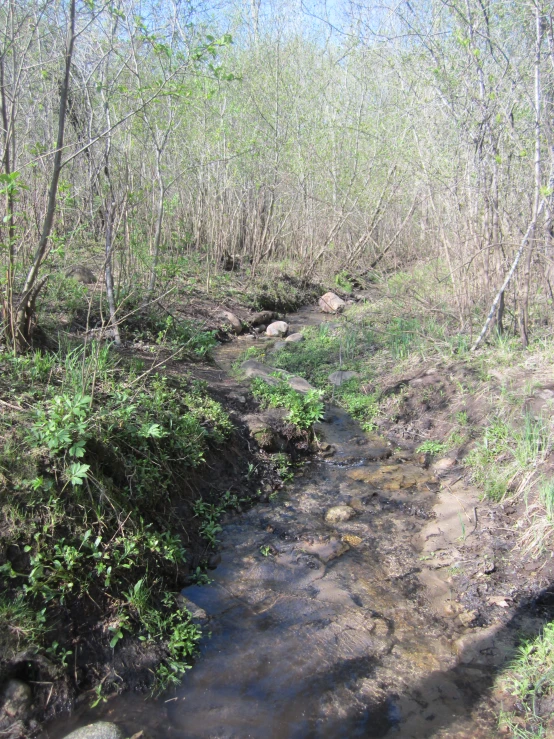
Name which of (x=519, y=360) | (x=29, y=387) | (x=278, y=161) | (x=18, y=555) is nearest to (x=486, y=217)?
(x=519, y=360)

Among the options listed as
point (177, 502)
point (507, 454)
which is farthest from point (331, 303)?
point (177, 502)

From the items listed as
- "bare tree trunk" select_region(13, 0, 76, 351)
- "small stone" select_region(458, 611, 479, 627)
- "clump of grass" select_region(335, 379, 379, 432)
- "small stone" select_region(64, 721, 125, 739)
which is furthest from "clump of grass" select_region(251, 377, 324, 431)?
"small stone" select_region(64, 721, 125, 739)

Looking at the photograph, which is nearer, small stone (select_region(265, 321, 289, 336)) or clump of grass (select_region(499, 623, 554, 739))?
clump of grass (select_region(499, 623, 554, 739))

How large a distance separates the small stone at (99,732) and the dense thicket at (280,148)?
2.80 m

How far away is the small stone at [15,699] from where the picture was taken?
232 cm

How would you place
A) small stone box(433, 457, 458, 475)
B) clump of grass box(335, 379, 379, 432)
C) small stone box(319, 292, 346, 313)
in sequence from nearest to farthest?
1. small stone box(433, 457, 458, 475)
2. clump of grass box(335, 379, 379, 432)
3. small stone box(319, 292, 346, 313)

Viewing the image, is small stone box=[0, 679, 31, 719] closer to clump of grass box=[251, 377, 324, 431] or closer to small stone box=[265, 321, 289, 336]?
clump of grass box=[251, 377, 324, 431]

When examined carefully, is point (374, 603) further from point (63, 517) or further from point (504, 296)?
point (504, 296)

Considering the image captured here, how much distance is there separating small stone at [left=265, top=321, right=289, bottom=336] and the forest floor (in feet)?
11.6

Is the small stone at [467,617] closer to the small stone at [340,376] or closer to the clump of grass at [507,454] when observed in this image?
the clump of grass at [507,454]

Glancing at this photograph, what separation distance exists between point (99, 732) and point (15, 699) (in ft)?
1.40

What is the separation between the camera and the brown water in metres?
2.43

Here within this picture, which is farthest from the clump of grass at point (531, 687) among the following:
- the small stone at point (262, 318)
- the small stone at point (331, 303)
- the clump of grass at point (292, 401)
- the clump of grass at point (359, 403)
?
the small stone at point (331, 303)

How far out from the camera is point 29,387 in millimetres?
3500
